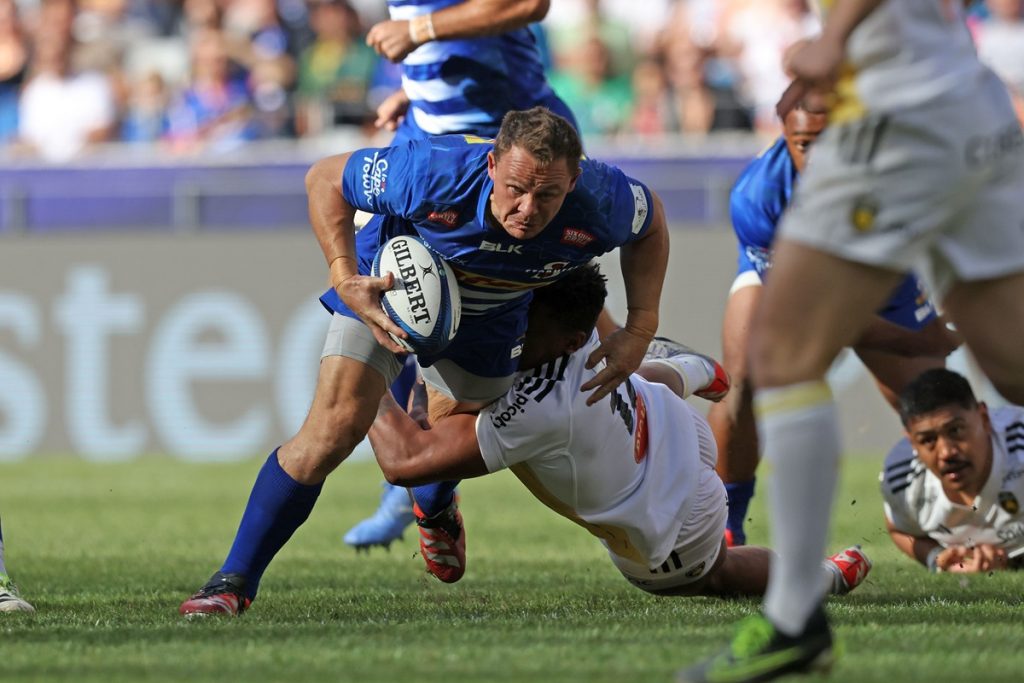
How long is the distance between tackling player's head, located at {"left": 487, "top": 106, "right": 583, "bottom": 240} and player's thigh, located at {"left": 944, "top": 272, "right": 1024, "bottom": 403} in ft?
4.82

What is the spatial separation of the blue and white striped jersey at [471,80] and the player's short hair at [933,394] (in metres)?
2.08

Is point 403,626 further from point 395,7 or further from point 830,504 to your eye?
point 395,7

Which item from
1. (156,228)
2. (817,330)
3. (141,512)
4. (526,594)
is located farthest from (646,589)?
(156,228)

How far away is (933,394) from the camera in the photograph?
7094 mm

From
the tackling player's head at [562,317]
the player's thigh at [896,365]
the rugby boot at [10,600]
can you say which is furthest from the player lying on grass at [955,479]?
the rugby boot at [10,600]

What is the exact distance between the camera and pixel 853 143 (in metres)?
4.11

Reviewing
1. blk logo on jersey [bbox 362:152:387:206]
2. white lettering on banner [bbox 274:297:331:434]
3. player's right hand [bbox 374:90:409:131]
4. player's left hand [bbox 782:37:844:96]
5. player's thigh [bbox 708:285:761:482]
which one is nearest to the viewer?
player's left hand [bbox 782:37:844:96]

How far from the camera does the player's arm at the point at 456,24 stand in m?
7.28

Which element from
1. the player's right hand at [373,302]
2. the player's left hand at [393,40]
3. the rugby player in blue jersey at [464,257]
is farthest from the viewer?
the player's left hand at [393,40]

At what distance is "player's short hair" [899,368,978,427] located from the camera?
7.08 m

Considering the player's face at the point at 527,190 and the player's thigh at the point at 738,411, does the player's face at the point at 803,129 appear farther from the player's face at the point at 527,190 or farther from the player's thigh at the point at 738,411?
the player's face at the point at 527,190

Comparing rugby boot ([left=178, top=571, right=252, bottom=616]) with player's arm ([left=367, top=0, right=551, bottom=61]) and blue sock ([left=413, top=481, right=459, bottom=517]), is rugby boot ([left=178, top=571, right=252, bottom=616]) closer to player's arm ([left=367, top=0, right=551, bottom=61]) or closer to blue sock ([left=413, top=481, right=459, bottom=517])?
blue sock ([left=413, top=481, right=459, bottom=517])

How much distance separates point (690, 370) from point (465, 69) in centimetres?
188

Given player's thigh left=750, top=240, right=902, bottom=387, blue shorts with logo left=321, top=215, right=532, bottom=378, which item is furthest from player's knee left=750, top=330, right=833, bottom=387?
blue shorts with logo left=321, top=215, right=532, bottom=378
